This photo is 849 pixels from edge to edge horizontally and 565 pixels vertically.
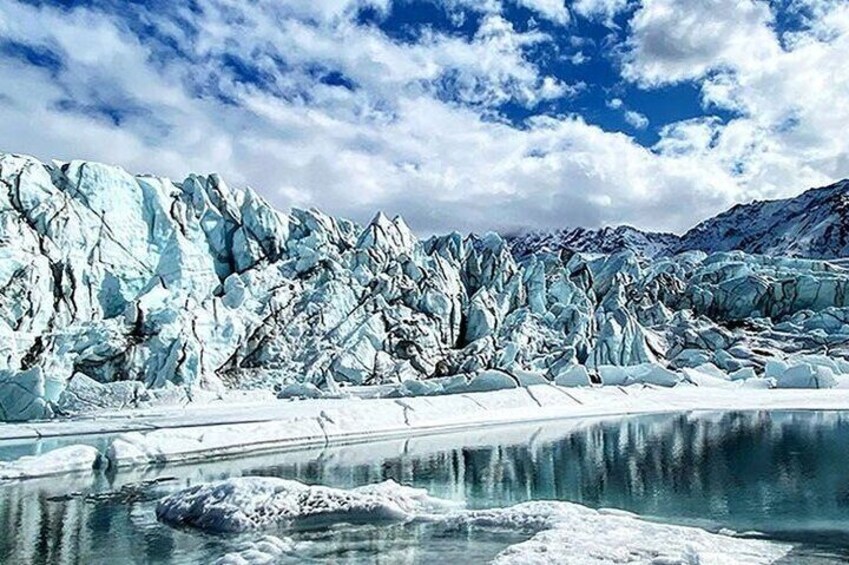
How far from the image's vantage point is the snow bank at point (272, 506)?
1220 cm

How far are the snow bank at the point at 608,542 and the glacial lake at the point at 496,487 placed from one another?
0.45 m

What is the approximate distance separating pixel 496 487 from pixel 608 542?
5.52 metres

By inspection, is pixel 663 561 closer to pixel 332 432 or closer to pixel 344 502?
pixel 344 502

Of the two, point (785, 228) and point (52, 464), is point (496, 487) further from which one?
point (785, 228)

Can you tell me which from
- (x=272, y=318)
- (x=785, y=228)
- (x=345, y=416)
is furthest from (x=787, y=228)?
(x=345, y=416)

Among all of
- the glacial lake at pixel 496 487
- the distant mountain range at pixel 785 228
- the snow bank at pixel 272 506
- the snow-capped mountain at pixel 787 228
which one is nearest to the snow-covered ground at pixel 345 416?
the glacial lake at pixel 496 487

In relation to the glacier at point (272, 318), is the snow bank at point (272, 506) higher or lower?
lower

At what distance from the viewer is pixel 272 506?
12.5 metres

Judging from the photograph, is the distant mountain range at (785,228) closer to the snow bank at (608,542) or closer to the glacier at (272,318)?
the glacier at (272,318)

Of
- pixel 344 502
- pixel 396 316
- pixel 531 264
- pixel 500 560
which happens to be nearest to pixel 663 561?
pixel 500 560

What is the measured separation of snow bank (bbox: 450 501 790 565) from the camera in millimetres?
9385

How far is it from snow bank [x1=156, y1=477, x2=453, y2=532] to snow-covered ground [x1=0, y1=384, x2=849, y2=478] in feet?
21.0

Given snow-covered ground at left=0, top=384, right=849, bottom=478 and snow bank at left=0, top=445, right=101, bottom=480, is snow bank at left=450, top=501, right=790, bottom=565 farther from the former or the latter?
snow-covered ground at left=0, top=384, right=849, bottom=478

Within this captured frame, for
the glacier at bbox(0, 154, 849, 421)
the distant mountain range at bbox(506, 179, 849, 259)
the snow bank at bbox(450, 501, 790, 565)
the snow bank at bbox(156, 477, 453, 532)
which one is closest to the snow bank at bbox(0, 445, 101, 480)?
the snow bank at bbox(156, 477, 453, 532)
